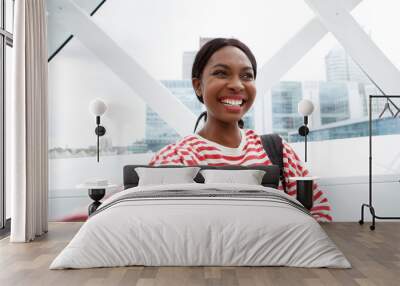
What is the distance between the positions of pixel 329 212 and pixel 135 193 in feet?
8.45

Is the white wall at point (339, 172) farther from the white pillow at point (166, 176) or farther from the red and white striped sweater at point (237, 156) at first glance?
the white pillow at point (166, 176)

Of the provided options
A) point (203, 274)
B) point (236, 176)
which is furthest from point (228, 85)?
point (203, 274)

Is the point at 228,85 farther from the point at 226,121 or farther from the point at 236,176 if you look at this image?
the point at 236,176

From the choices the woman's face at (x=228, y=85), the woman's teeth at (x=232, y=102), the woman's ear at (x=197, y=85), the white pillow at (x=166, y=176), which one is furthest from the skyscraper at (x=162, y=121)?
the white pillow at (x=166, y=176)

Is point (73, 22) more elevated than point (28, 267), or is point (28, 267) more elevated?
point (73, 22)

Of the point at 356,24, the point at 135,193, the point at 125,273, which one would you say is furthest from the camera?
the point at 356,24

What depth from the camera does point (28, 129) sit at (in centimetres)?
436

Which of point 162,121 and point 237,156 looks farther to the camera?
point 162,121

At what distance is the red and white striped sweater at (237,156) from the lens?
201 inches

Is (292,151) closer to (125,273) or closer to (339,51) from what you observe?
(339,51)

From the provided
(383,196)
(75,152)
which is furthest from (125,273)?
(383,196)

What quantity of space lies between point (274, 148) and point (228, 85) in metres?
0.87

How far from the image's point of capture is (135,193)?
363cm

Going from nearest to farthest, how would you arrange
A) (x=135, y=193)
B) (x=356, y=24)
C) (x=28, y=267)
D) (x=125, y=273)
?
(x=125, y=273) < (x=28, y=267) < (x=135, y=193) < (x=356, y=24)
